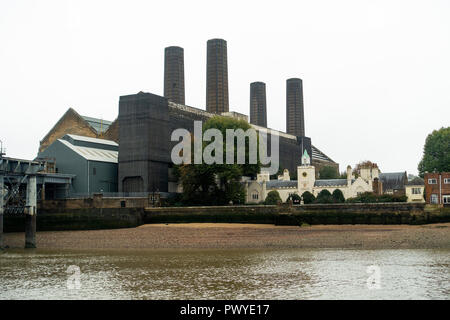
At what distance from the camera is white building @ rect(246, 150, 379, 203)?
296 ft

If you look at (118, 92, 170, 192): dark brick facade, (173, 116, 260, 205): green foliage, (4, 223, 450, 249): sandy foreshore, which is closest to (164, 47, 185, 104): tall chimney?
(118, 92, 170, 192): dark brick facade

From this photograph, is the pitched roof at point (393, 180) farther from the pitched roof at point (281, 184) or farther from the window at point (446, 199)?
the window at point (446, 199)

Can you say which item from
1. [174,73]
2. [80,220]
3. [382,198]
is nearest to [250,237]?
[80,220]

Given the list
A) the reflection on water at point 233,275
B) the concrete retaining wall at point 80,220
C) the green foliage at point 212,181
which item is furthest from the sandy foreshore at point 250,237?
the green foliage at point 212,181

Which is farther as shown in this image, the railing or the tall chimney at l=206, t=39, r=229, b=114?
the tall chimney at l=206, t=39, r=229, b=114

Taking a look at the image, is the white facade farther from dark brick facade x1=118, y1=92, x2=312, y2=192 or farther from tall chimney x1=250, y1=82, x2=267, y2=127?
tall chimney x1=250, y1=82, x2=267, y2=127

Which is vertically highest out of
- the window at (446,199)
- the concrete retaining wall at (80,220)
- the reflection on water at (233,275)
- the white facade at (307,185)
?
the white facade at (307,185)

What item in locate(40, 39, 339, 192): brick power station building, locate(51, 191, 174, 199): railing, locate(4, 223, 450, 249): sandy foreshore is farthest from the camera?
locate(40, 39, 339, 192): brick power station building

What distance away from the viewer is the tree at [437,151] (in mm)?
102644

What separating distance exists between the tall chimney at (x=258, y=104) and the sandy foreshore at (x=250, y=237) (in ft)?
353

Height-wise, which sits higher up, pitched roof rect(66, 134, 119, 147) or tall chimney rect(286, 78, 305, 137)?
tall chimney rect(286, 78, 305, 137)

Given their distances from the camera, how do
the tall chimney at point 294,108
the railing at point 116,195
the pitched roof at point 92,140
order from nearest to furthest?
the railing at point 116,195, the pitched roof at point 92,140, the tall chimney at point 294,108

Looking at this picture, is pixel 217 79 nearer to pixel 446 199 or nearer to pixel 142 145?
pixel 142 145

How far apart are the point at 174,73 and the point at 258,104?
4114 centimetres
